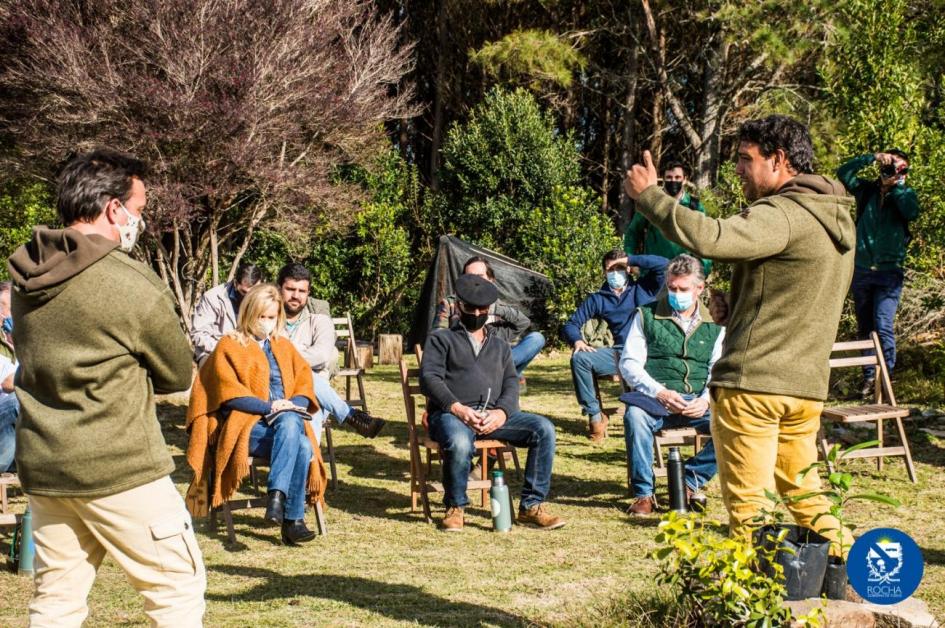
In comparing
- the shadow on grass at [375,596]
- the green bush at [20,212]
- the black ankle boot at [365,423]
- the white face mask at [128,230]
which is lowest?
the shadow on grass at [375,596]

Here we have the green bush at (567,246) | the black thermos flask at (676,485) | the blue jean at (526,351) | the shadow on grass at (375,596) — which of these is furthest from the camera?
the green bush at (567,246)

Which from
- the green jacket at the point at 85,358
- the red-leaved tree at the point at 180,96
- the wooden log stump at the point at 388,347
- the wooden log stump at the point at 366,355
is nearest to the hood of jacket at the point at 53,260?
the green jacket at the point at 85,358

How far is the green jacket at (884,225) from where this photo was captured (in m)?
8.28

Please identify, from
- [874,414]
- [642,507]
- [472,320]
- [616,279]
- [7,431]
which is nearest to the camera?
[7,431]

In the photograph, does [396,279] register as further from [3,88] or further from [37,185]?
[3,88]

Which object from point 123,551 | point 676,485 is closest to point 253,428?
point 676,485

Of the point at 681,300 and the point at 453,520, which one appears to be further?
the point at 681,300

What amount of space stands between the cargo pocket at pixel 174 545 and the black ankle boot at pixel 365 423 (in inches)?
175

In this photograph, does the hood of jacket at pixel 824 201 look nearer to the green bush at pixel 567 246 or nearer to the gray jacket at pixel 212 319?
the gray jacket at pixel 212 319

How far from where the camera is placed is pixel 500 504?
6180mm

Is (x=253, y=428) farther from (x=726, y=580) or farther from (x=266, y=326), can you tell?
(x=726, y=580)

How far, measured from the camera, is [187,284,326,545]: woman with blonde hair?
19.9 feet

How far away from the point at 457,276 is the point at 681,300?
7937 millimetres

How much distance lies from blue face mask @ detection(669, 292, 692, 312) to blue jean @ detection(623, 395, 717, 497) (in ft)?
2.43
